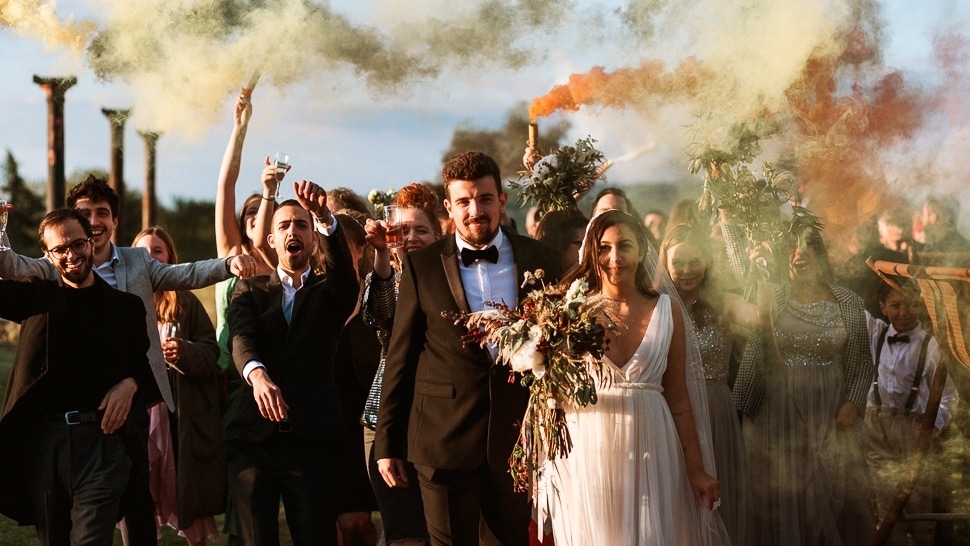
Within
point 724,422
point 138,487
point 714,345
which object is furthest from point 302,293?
point 724,422

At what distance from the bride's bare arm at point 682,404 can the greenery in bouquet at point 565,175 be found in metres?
2.47

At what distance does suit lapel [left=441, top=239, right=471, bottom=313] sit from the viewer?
5.73 meters

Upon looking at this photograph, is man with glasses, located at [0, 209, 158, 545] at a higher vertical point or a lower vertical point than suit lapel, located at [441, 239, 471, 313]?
lower

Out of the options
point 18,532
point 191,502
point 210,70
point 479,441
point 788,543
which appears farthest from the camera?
point 18,532

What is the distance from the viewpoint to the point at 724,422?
7.12 m

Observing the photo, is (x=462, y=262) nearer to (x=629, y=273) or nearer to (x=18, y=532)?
(x=629, y=273)

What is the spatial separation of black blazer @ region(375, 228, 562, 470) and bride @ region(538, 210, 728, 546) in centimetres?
32

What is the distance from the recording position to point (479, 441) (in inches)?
222

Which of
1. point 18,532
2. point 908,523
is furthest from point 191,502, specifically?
point 908,523

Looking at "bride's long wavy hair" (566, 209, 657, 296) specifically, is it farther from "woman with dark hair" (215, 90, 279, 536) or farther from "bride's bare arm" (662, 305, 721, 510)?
"woman with dark hair" (215, 90, 279, 536)

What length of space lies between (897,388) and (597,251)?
3682 mm

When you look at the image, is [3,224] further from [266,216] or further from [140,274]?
[266,216]

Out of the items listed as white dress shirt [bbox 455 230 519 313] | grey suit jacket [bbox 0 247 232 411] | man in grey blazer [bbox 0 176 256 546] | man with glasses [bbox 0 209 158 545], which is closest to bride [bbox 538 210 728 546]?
white dress shirt [bbox 455 230 519 313]

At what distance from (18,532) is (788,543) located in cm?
653
